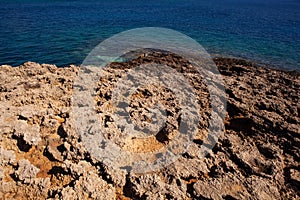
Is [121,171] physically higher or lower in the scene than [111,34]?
lower

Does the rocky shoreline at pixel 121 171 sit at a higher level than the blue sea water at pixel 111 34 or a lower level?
lower

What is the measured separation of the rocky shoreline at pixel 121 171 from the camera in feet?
16.8

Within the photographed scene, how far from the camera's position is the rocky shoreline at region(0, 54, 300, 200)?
16.8 feet

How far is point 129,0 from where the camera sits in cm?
8231

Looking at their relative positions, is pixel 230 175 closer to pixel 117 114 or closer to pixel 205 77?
pixel 117 114

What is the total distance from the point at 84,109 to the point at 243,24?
4689 cm

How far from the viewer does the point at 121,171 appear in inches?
214

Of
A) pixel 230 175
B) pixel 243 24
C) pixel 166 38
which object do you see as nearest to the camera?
pixel 230 175

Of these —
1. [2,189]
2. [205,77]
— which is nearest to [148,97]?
[205,77]

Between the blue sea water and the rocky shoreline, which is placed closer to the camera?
the rocky shoreline

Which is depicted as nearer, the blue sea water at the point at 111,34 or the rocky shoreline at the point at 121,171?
the rocky shoreline at the point at 121,171

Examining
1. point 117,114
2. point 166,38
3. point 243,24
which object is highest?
point 243,24

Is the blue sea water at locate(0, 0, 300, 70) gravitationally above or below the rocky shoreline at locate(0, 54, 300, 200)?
above

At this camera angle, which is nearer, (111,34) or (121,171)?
(121,171)
